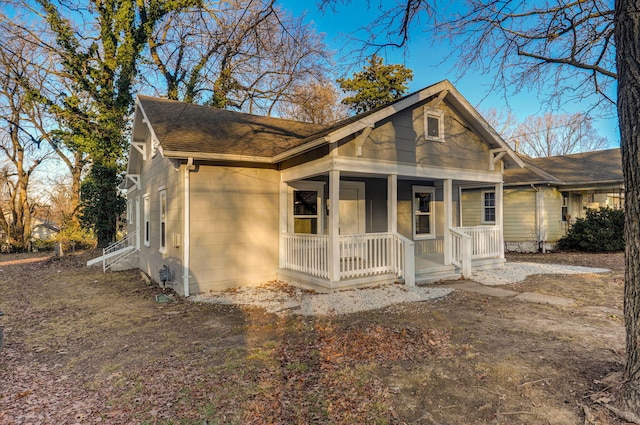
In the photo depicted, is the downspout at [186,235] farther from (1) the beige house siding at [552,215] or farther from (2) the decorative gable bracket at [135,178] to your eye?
(1) the beige house siding at [552,215]

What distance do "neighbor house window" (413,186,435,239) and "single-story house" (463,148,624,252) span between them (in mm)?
6133

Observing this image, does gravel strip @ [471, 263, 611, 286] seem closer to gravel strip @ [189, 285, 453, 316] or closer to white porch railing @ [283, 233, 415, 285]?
gravel strip @ [189, 285, 453, 316]

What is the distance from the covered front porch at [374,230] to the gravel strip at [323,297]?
32cm

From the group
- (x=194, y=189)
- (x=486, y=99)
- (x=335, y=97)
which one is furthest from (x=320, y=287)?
(x=335, y=97)

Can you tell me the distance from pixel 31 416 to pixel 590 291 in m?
9.61

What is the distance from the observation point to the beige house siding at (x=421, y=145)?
8209 mm

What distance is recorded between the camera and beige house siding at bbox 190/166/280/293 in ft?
26.6

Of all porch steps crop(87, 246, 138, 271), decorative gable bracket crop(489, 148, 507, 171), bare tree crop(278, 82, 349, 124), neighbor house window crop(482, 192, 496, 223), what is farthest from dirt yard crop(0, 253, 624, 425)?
bare tree crop(278, 82, 349, 124)

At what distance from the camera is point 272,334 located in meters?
5.21

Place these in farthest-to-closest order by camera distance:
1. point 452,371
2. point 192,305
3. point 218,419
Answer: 1. point 192,305
2. point 452,371
3. point 218,419

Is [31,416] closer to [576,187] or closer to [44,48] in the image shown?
[576,187]

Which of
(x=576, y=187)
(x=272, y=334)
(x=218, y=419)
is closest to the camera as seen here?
(x=218, y=419)

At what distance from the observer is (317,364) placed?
404cm

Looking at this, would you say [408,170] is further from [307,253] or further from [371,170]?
[307,253]
